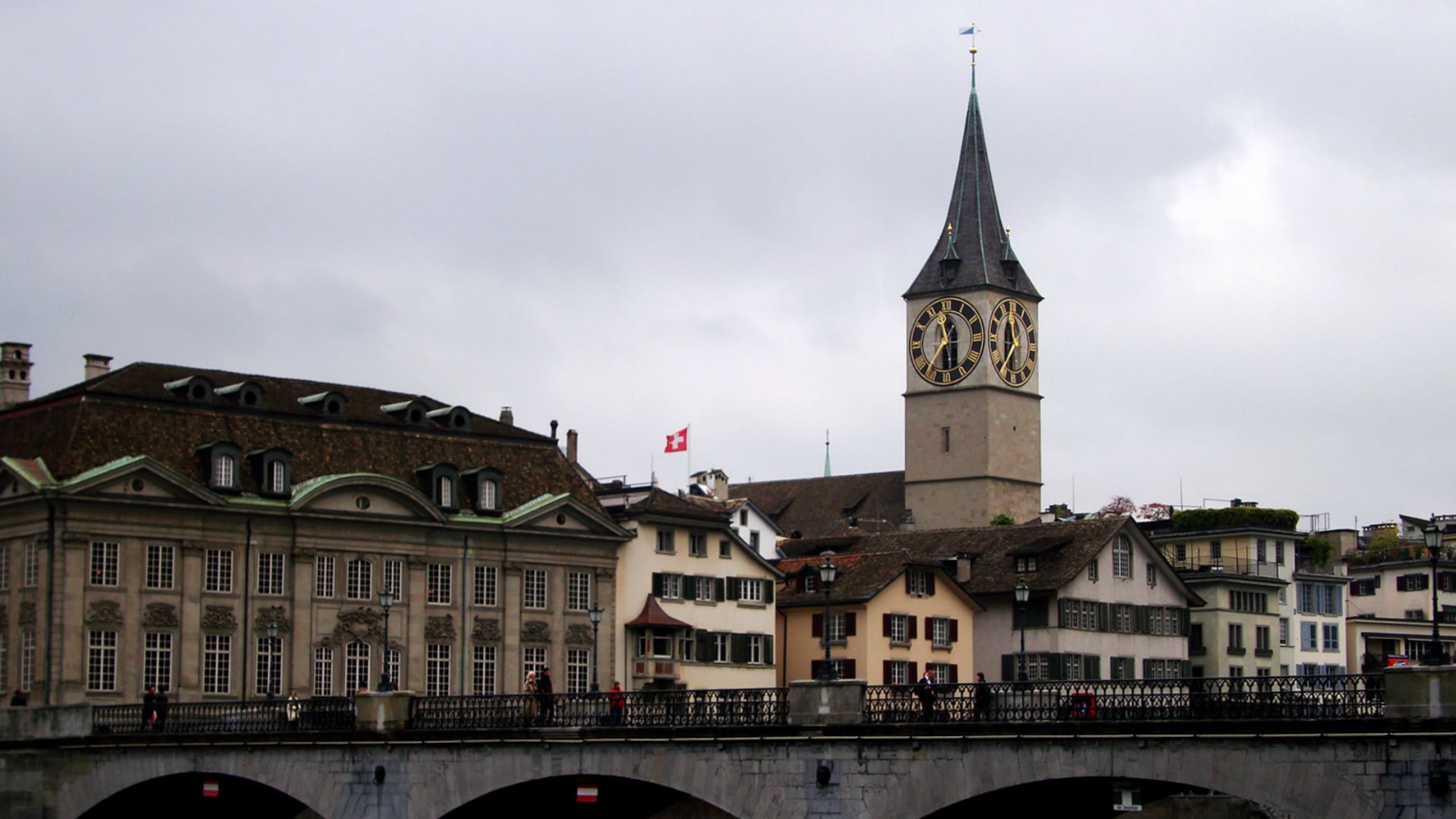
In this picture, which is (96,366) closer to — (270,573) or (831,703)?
(270,573)

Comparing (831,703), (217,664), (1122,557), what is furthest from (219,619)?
(831,703)

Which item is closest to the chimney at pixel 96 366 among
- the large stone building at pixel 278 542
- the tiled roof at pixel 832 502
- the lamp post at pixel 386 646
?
the large stone building at pixel 278 542

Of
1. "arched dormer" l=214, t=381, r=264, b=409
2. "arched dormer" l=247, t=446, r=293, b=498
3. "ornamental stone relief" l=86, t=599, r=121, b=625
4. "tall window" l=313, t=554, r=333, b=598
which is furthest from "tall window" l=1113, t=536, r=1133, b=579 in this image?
"ornamental stone relief" l=86, t=599, r=121, b=625

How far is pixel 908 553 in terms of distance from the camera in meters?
113

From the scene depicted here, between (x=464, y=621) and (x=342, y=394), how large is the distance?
402 inches

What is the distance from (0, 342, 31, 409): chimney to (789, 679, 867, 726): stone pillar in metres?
60.2

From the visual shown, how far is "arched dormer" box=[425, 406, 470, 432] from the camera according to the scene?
104250 millimetres

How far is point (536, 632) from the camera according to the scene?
10169 centimetres

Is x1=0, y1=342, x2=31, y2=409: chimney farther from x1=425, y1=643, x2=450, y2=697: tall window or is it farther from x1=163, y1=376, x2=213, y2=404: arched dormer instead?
x1=425, y1=643, x2=450, y2=697: tall window

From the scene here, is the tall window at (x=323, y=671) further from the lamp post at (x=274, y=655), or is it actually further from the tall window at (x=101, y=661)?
the tall window at (x=101, y=661)

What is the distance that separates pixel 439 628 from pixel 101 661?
14.0 m

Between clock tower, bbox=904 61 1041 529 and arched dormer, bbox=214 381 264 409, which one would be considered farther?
clock tower, bbox=904 61 1041 529

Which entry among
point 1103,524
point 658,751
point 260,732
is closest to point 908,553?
point 1103,524

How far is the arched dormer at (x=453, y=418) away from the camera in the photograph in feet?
342
